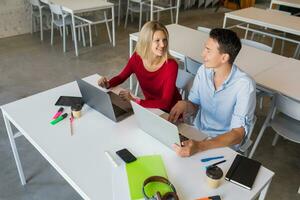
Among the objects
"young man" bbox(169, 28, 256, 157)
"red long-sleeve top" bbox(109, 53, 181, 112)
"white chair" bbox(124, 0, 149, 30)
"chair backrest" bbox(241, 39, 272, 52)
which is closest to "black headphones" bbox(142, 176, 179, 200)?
"young man" bbox(169, 28, 256, 157)

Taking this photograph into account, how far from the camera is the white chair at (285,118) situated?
1.92 meters

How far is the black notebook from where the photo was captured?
1166 mm

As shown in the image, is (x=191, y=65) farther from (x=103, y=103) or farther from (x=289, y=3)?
(x=289, y=3)

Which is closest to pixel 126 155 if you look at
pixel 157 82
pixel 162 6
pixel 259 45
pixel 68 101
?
pixel 68 101

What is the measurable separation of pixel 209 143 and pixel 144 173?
36cm

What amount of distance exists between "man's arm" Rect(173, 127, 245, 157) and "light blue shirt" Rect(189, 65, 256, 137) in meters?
0.07

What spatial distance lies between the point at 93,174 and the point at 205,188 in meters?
0.46

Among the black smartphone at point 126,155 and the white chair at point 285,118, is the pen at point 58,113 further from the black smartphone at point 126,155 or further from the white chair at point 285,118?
the white chair at point 285,118

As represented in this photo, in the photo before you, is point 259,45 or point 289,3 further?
point 289,3

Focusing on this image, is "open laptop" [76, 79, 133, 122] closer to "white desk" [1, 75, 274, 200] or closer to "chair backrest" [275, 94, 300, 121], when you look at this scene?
"white desk" [1, 75, 274, 200]

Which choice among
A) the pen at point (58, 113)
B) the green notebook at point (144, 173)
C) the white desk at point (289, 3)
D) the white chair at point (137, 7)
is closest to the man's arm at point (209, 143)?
the green notebook at point (144, 173)

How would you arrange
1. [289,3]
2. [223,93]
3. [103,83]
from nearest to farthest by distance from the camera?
[223,93], [103,83], [289,3]

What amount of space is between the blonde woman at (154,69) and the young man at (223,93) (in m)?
0.19

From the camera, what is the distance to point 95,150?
4.38 feet
